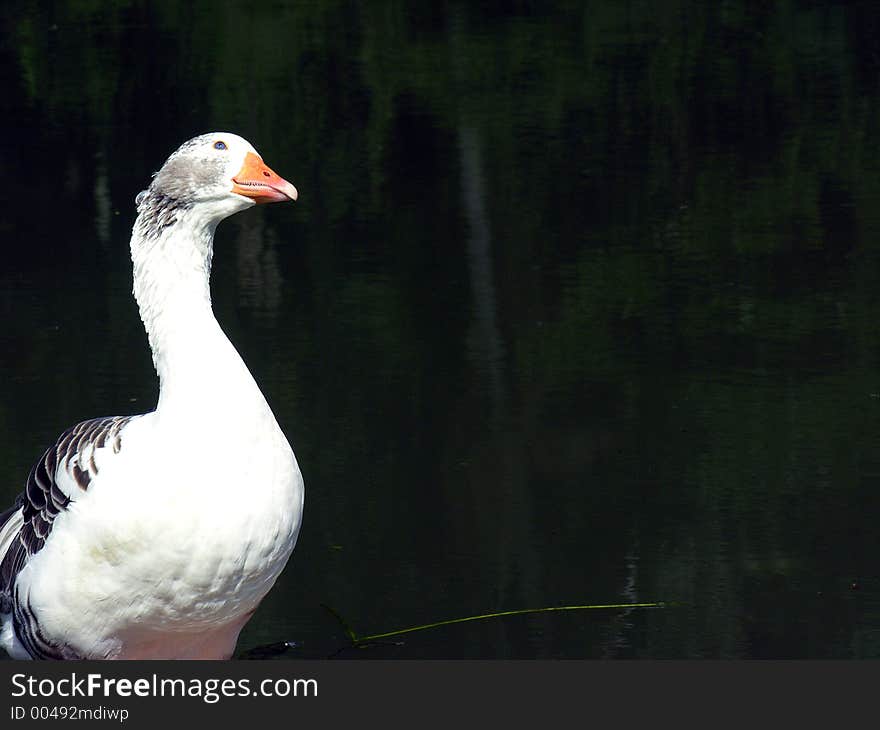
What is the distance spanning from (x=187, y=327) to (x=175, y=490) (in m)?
0.50

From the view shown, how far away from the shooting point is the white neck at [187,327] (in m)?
4.38

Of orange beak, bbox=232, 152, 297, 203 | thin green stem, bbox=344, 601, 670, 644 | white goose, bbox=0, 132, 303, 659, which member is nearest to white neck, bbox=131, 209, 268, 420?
white goose, bbox=0, 132, 303, 659

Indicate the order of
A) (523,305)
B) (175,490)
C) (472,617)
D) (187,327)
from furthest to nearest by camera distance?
(523,305)
(472,617)
(187,327)
(175,490)

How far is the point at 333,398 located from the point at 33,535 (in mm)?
2747

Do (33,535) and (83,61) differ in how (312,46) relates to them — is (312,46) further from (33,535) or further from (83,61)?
(33,535)

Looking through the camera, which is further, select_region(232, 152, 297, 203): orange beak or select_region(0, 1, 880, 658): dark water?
select_region(0, 1, 880, 658): dark water

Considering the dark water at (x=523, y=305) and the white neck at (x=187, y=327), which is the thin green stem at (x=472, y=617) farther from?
the white neck at (x=187, y=327)

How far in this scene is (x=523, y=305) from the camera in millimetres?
8531

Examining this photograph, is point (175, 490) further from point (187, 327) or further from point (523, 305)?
point (523, 305)

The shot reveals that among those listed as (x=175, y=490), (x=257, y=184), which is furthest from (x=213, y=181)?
(x=175, y=490)

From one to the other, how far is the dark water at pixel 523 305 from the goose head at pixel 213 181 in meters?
1.59

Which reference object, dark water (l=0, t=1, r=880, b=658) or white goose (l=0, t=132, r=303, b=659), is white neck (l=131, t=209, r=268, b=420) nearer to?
white goose (l=0, t=132, r=303, b=659)

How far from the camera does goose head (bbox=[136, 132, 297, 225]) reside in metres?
4.50

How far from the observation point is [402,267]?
921 centimetres
